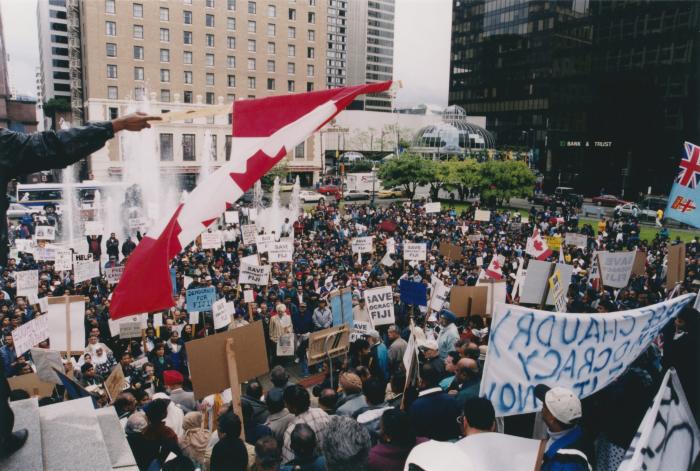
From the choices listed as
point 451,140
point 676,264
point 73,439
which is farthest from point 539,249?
point 451,140

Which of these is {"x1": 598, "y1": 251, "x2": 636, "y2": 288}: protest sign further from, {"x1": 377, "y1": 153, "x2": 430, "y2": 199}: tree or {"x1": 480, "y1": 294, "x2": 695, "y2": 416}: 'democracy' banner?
{"x1": 377, "y1": 153, "x2": 430, "y2": 199}: tree

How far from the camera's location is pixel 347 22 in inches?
5605

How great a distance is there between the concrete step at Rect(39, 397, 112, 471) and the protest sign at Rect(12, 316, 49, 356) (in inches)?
149

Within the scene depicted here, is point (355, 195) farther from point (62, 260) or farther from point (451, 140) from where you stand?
point (62, 260)

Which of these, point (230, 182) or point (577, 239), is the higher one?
point (230, 182)

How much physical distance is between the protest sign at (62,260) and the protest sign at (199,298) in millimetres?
5997

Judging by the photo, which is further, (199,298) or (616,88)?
(616,88)

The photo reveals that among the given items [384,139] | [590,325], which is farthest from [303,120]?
[384,139]

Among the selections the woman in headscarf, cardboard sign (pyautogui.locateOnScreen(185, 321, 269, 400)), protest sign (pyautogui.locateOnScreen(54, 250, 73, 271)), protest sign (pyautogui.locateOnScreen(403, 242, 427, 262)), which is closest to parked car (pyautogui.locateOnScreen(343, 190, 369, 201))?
protest sign (pyautogui.locateOnScreen(403, 242, 427, 262))

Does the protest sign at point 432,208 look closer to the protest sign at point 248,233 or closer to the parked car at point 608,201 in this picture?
the protest sign at point 248,233

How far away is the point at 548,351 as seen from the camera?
13.4ft

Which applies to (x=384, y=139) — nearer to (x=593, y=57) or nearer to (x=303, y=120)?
(x=593, y=57)

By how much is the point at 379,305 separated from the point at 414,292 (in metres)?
1.24

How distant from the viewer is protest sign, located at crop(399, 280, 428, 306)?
35.2ft
